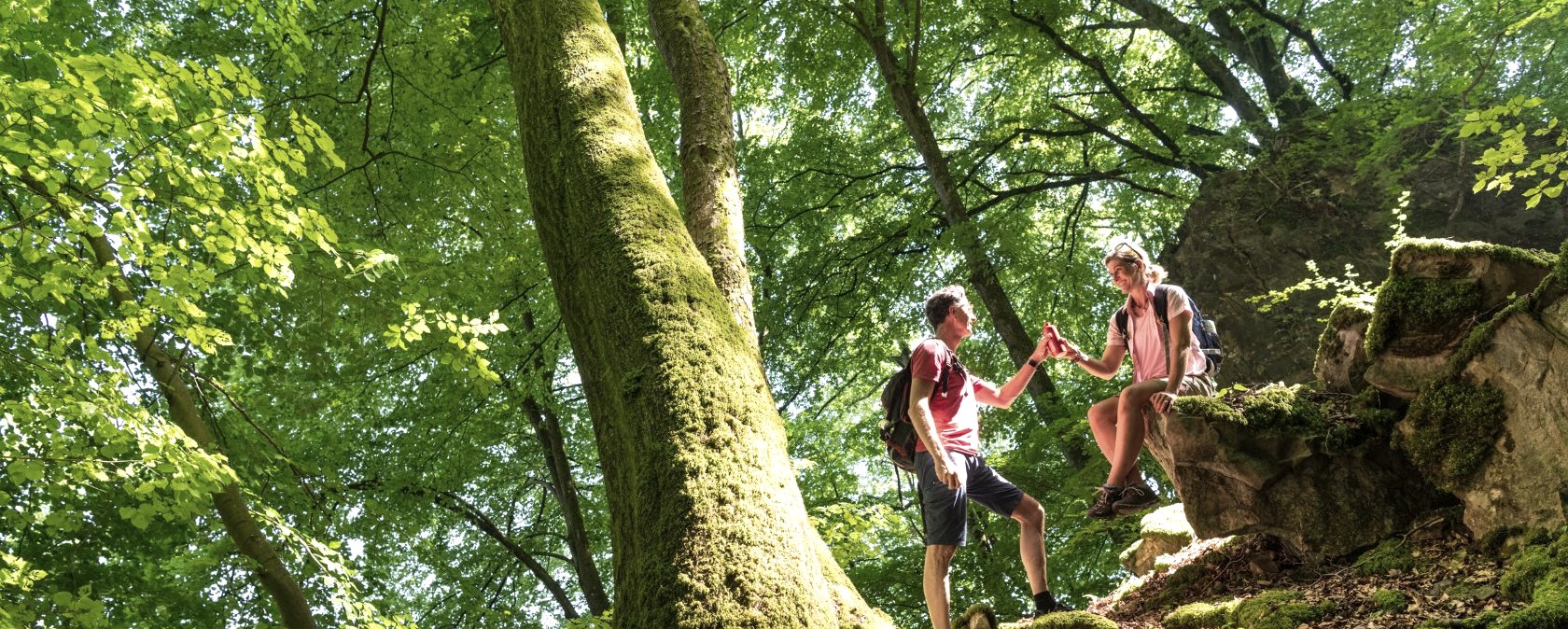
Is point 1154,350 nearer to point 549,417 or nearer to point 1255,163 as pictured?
point 1255,163

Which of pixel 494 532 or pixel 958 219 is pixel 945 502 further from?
pixel 494 532

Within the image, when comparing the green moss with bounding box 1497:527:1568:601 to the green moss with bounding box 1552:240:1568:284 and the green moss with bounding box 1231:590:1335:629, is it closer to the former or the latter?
the green moss with bounding box 1231:590:1335:629

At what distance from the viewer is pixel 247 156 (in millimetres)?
4586

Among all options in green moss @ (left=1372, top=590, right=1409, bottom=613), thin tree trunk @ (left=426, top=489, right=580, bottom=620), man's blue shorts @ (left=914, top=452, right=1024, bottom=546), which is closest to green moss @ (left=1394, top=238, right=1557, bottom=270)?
green moss @ (left=1372, top=590, right=1409, bottom=613)

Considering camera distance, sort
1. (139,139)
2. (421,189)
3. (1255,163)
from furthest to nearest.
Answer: (1255,163) < (421,189) < (139,139)

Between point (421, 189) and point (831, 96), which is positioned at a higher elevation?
point (831, 96)

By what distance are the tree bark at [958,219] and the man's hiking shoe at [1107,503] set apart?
506 cm

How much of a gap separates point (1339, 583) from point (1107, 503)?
1158mm

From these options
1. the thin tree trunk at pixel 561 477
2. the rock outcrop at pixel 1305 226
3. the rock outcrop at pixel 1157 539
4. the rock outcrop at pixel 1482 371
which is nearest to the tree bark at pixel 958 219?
the rock outcrop at pixel 1305 226

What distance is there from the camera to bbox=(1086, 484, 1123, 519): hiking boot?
487 centimetres

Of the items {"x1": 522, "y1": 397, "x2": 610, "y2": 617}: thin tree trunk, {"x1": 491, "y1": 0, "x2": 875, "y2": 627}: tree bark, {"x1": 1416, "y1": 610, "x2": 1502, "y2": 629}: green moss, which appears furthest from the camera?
{"x1": 522, "y1": 397, "x2": 610, "y2": 617}: thin tree trunk

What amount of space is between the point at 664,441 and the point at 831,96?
449 inches

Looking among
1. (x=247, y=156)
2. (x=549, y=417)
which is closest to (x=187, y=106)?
(x=247, y=156)

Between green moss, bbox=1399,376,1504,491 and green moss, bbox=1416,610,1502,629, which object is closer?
green moss, bbox=1416,610,1502,629
